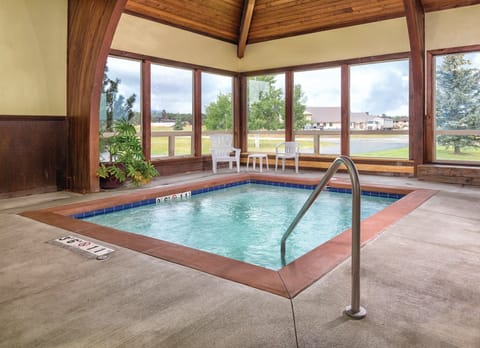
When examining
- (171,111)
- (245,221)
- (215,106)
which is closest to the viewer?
(245,221)

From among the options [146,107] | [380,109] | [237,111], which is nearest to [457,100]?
[380,109]

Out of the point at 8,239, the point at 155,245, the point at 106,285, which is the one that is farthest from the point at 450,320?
the point at 8,239

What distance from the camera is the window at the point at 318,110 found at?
8.61 meters

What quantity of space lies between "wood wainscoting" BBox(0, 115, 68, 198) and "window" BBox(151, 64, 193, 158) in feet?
6.91

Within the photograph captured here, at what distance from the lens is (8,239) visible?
3463 millimetres

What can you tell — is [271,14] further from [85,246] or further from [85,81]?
[85,246]

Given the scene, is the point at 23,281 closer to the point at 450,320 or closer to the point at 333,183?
the point at 450,320

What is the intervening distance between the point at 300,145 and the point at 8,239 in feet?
22.5

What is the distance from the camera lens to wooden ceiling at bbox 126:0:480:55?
24.5ft

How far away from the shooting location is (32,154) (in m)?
5.76

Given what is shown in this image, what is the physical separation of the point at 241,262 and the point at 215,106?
7.03 meters

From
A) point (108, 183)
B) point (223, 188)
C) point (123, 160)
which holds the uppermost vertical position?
point (123, 160)

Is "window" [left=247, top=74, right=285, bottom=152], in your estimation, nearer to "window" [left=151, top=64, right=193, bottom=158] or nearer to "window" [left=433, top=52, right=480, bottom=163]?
"window" [left=151, top=64, right=193, bottom=158]

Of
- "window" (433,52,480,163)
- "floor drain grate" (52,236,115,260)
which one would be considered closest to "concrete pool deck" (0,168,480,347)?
"floor drain grate" (52,236,115,260)
